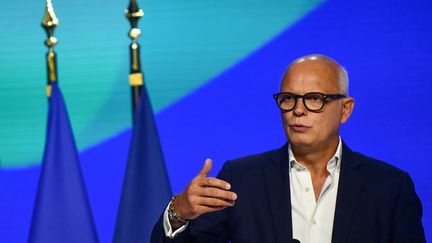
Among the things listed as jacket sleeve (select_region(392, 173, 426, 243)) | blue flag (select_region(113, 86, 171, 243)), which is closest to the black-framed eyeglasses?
jacket sleeve (select_region(392, 173, 426, 243))

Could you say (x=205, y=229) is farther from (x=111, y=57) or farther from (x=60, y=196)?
(x=111, y=57)

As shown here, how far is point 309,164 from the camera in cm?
274

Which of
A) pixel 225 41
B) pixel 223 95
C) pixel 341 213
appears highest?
pixel 225 41

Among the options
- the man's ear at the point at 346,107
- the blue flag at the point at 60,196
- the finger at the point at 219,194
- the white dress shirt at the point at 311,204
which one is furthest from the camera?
the blue flag at the point at 60,196

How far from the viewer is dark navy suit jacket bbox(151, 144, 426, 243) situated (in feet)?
8.41

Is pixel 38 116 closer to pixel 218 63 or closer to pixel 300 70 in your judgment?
pixel 218 63

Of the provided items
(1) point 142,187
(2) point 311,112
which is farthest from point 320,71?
(1) point 142,187

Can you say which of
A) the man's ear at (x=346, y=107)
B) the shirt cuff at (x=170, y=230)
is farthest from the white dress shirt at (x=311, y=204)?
the shirt cuff at (x=170, y=230)

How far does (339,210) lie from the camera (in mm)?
2605

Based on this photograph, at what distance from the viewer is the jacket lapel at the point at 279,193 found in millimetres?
2586

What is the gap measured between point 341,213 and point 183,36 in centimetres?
162

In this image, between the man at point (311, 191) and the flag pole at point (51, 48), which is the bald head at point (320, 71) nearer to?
the man at point (311, 191)

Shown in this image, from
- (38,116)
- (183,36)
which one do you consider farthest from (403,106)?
(38,116)

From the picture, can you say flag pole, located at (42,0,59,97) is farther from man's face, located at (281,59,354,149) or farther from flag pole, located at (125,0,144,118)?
man's face, located at (281,59,354,149)
